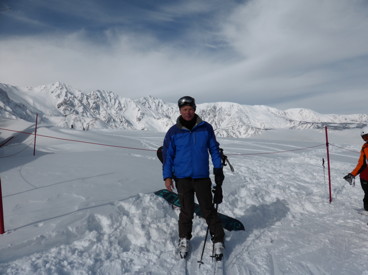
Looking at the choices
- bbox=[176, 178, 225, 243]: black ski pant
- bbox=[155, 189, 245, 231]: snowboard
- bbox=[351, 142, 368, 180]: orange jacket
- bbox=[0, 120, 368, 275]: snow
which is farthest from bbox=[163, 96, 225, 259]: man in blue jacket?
bbox=[351, 142, 368, 180]: orange jacket

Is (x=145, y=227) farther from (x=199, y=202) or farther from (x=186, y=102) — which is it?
(x=186, y=102)

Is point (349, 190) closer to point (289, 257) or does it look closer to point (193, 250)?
point (289, 257)

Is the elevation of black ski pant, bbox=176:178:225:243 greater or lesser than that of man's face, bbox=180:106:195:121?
lesser

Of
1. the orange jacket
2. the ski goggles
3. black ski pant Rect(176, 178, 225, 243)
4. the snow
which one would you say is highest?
the ski goggles

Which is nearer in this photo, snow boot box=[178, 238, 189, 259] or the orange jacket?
snow boot box=[178, 238, 189, 259]

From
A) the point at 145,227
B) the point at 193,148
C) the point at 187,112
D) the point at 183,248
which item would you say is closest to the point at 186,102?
the point at 187,112

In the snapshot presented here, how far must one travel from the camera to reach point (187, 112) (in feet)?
13.6

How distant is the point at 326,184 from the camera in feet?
31.9

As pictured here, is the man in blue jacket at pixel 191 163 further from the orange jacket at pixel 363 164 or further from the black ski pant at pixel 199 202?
the orange jacket at pixel 363 164

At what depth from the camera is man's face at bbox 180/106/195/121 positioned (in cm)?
415

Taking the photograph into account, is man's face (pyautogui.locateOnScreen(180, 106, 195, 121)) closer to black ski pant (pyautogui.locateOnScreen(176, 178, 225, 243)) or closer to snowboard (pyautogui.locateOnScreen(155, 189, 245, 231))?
black ski pant (pyautogui.locateOnScreen(176, 178, 225, 243))

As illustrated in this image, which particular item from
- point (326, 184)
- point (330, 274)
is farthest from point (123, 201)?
point (326, 184)

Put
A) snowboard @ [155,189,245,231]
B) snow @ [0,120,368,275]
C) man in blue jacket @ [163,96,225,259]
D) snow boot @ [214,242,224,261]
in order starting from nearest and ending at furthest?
snow @ [0,120,368,275], snow boot @ [214,242,224,261], man in blue jacket @ [163,96,225,259], snowboard @ [155,189,245,231]

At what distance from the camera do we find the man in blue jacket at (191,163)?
4.19 meters
